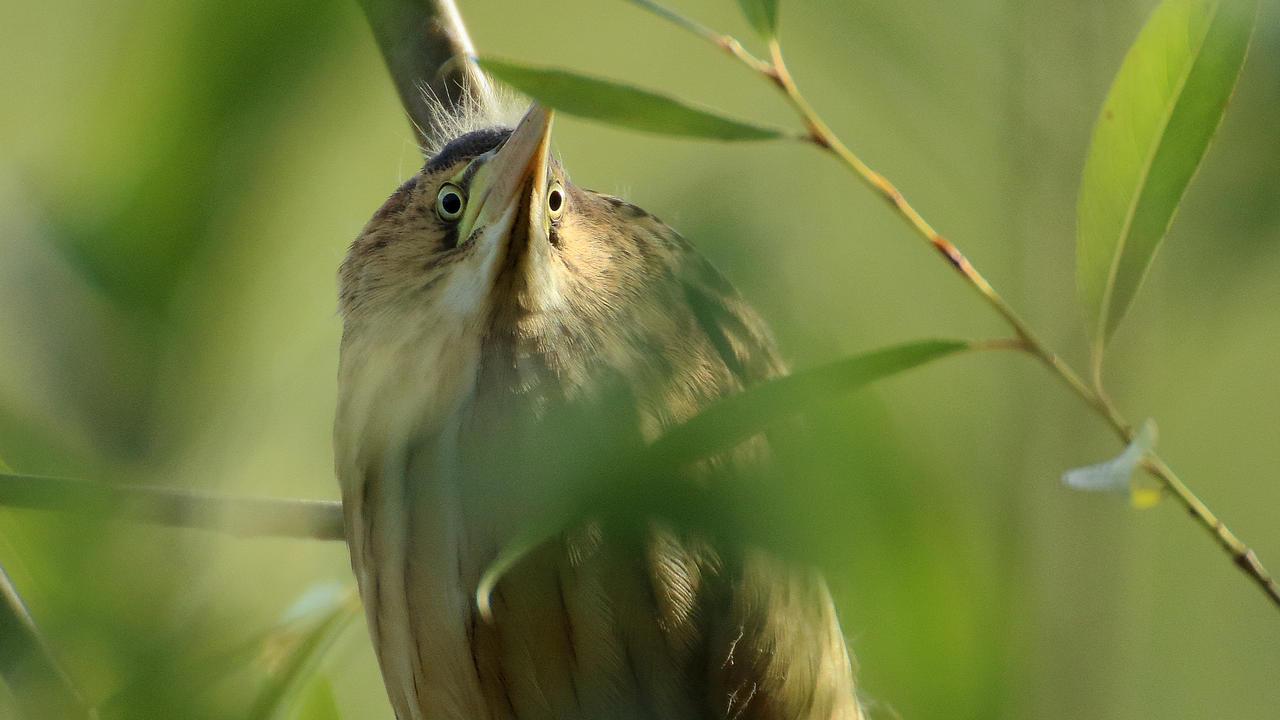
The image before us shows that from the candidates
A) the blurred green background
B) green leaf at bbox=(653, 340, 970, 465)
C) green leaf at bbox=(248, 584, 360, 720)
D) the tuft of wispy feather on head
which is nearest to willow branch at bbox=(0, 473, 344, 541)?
the blurred green background

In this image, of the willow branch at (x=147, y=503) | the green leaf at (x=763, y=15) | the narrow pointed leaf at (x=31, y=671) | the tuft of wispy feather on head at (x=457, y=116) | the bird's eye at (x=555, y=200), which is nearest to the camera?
the willow branch at (x=147, y=503)

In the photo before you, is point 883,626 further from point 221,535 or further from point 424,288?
point 424,288

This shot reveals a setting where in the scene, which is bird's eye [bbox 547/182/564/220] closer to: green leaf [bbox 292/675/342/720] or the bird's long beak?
the bird's long beak

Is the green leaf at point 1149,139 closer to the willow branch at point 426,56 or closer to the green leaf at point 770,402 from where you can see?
the green leaf at point 770,402

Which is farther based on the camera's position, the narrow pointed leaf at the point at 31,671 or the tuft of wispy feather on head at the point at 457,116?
the tuft of wispy feather on head at the point at 457,116

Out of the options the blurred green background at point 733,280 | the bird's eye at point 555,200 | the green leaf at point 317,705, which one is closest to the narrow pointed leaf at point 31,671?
the blurred green background at point 733,280

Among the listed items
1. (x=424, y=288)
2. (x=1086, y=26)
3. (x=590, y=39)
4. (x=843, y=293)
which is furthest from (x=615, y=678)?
(x=590, y=39)
